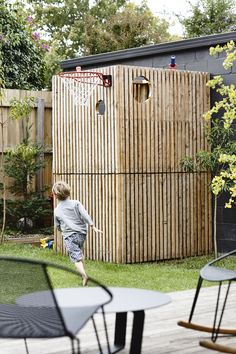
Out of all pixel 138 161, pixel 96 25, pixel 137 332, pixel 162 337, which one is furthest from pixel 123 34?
pixel 137 332

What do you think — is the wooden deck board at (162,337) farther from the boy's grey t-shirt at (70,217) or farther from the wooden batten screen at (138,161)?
the wooden batten screen at (138,161)

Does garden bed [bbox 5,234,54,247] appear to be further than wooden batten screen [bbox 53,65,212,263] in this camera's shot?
Yes

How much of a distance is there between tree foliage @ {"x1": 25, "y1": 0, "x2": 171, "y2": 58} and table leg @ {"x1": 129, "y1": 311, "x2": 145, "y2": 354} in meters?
21.5

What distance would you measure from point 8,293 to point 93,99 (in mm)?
3405

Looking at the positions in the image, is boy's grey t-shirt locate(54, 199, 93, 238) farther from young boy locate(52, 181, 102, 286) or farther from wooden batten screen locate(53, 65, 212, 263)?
wooden batten screen locate(53, 65, 212, 263)

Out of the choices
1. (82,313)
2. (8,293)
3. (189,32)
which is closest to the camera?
(82,313)

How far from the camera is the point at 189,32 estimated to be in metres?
25.7

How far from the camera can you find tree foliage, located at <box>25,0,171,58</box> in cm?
2675

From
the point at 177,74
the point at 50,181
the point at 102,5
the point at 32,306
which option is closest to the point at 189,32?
the point at 102,5

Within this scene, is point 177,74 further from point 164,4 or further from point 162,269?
point 164,4

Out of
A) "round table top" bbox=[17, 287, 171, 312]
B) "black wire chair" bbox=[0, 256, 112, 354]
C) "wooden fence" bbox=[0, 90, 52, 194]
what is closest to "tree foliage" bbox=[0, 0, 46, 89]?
"wooden fence" bbox=[0, 90, 52, 194]

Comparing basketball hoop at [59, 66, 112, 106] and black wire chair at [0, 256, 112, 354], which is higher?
basketball hoop at [59, 66, 112, 106]

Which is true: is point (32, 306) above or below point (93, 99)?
below

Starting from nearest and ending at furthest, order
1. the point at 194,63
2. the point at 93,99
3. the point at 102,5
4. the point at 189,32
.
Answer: the point at 93,99 → the point at 194,63 → the point at 189,32 → the point at 102,5
